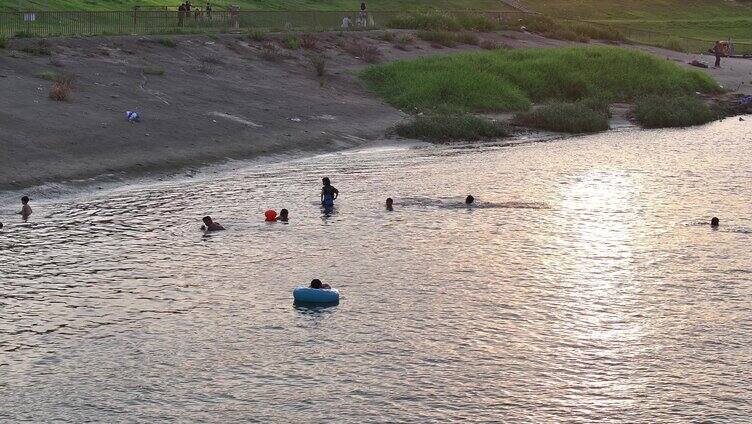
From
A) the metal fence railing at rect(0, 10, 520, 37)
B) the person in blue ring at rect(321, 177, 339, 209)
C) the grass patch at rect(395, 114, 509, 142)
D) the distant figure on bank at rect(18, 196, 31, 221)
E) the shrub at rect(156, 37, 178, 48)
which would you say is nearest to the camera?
the distant figure on bank at rect(18, 196, 31, 221)

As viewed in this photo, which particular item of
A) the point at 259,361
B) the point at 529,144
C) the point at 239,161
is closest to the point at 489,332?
the point at 259,361

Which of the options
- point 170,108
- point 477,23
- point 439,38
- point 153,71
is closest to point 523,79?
point 439,38

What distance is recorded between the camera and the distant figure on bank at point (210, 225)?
A: 28892 millimetres

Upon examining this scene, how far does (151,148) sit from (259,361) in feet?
64.0

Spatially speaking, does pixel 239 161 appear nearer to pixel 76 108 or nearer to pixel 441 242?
pixel 76 108

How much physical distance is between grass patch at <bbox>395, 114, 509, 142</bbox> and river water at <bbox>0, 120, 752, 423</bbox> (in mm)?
9091

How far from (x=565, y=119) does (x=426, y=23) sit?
83.2 ft

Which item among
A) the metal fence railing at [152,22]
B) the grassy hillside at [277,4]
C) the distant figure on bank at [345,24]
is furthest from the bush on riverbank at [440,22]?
the grassy hillside at [277,4]

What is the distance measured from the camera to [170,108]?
140 feet

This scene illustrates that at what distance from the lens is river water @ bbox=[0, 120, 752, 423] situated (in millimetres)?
18156

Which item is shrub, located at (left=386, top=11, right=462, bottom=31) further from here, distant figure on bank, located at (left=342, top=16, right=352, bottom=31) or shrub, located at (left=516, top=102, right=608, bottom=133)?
shrub, located at (left=516, top=102, right=608, bottom=133)

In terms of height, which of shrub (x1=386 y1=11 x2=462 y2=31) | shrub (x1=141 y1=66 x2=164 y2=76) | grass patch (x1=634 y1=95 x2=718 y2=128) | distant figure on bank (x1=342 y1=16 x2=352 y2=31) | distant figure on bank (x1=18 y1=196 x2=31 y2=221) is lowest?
distant figure on bank (x1=18 y1=196 x2=31 y2=221)

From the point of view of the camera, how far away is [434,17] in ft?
252

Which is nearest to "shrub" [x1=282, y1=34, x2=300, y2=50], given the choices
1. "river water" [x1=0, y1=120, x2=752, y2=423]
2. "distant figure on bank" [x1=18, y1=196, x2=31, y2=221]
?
"river water" [x1=0, y1=120, x2=752, y2=423]
